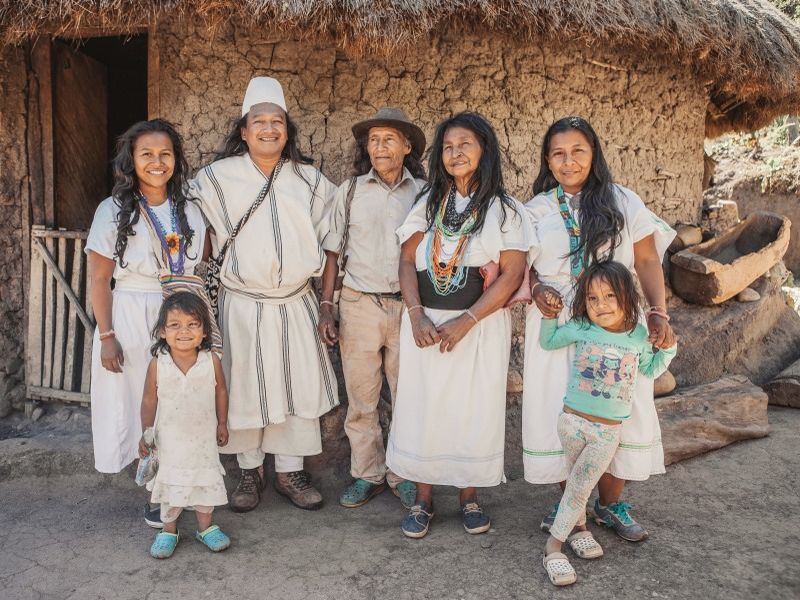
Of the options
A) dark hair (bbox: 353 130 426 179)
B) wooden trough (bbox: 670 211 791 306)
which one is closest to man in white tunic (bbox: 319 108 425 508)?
dark hair (bbox: 353 130 426 179)

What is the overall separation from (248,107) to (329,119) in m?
0.80

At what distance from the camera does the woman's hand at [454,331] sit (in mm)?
2793

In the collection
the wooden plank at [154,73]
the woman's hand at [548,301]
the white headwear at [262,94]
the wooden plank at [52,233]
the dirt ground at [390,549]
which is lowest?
the dirt ground at [390,549]

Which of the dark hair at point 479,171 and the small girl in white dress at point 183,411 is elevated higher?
the dark hair at point 479,171

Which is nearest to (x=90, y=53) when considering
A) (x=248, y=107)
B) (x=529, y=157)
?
(x=248, y=107)

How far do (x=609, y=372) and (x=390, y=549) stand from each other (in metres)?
1.16

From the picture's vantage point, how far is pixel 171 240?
2936 mm

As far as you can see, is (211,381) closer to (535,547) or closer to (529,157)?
(535,547)

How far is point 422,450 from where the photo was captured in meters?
2.95

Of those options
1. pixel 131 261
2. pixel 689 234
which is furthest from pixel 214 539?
pixel 689 234

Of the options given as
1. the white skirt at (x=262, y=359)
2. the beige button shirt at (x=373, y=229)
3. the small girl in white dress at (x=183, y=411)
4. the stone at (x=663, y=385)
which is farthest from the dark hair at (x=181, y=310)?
the stone at (x=663, y=385)

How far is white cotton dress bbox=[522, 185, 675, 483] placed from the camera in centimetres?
279

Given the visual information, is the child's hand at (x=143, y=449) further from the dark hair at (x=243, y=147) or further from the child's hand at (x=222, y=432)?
the dark hair at (x=243, y=147)

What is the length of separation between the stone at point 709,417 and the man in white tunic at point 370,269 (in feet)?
5.13
